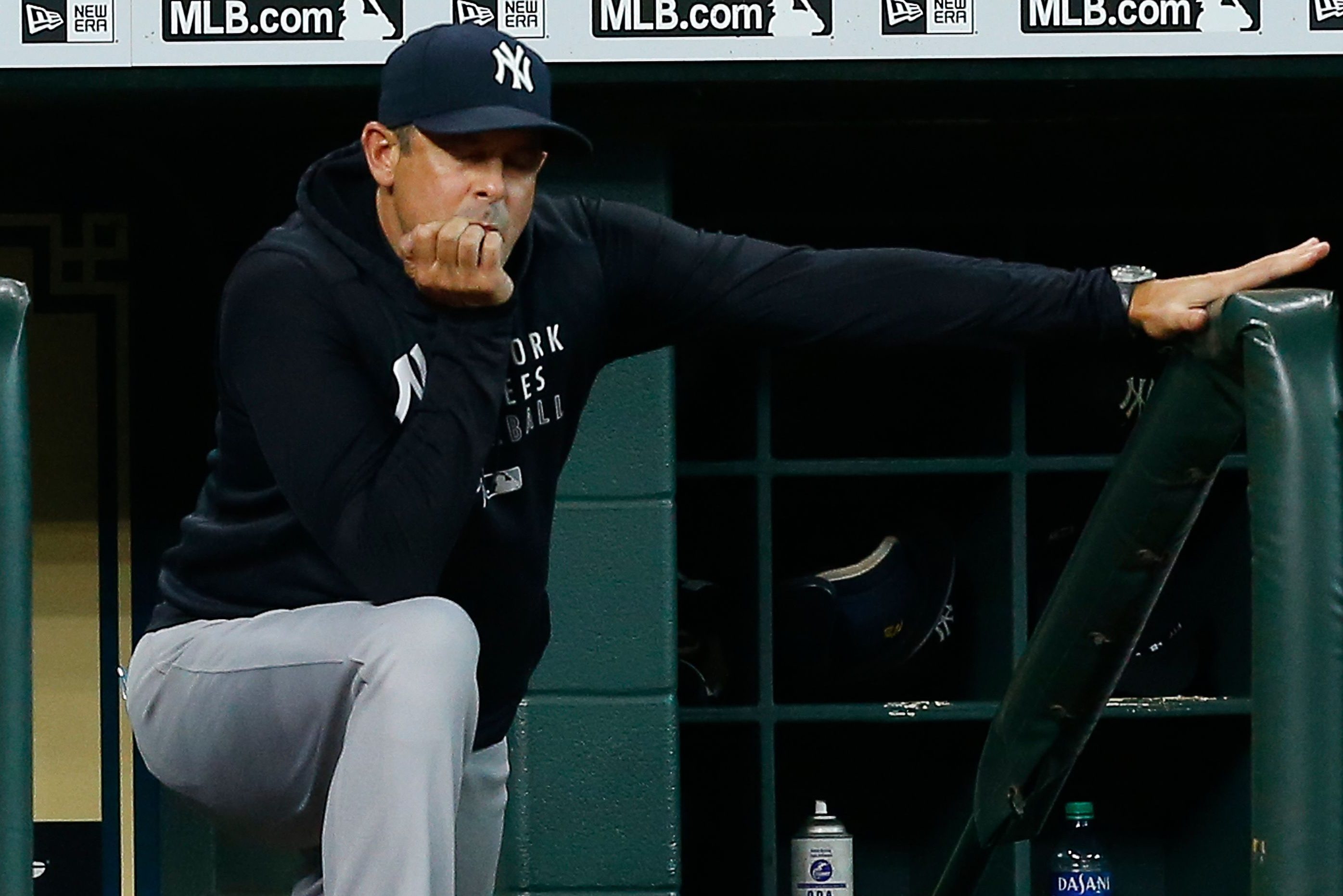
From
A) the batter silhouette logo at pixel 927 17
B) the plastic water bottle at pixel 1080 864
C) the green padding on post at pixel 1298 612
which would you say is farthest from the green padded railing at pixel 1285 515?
the plastic water bottle at pixel 1080 864

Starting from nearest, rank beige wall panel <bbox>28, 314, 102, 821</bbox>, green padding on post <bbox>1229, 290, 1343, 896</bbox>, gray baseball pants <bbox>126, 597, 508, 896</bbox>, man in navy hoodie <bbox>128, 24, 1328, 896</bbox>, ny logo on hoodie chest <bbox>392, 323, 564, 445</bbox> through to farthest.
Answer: green padding on post <bbox>1229, 290, 1343, 896</bbox> < gray baseball pants <bbox>126, 597, 508, 896</bbox> < man in navy hoodie <bbox>128, 24, 1328, 896</bbox> < ny logo on hoodie chest <bbox>392, 323, 564, 445</bbox> < beige wall panel <bbox>28, 314, 102, 821</bbox>

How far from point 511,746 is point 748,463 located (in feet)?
2.24

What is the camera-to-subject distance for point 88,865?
3.83m

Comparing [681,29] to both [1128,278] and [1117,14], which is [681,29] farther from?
[1128,278]

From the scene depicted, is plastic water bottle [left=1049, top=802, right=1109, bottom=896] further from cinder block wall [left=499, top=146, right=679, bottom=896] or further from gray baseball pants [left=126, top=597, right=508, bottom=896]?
gray baseball pants [left=126, top=597, right=508, bottom=896]

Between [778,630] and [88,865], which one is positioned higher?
[778,630]

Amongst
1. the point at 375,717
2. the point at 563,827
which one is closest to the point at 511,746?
the point at 563,827

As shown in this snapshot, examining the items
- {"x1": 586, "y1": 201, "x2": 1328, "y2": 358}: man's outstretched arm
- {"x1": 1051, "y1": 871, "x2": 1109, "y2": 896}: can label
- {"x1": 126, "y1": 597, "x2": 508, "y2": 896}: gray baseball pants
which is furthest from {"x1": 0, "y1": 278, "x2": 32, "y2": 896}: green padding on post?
{"x1": 1051, "y1": 871, "x2": 1109, "y2": 896}: can label

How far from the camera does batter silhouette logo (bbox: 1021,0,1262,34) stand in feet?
10.8

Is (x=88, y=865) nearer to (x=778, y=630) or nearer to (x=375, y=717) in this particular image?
(x=778, y=630)

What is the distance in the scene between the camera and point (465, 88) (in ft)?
6.55

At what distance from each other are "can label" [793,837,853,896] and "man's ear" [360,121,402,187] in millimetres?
2027

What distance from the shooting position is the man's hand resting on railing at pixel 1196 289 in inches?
73.1

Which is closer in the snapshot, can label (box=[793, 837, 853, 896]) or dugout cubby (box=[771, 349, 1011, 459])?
can label (box=[793, 837, 853, 896])
